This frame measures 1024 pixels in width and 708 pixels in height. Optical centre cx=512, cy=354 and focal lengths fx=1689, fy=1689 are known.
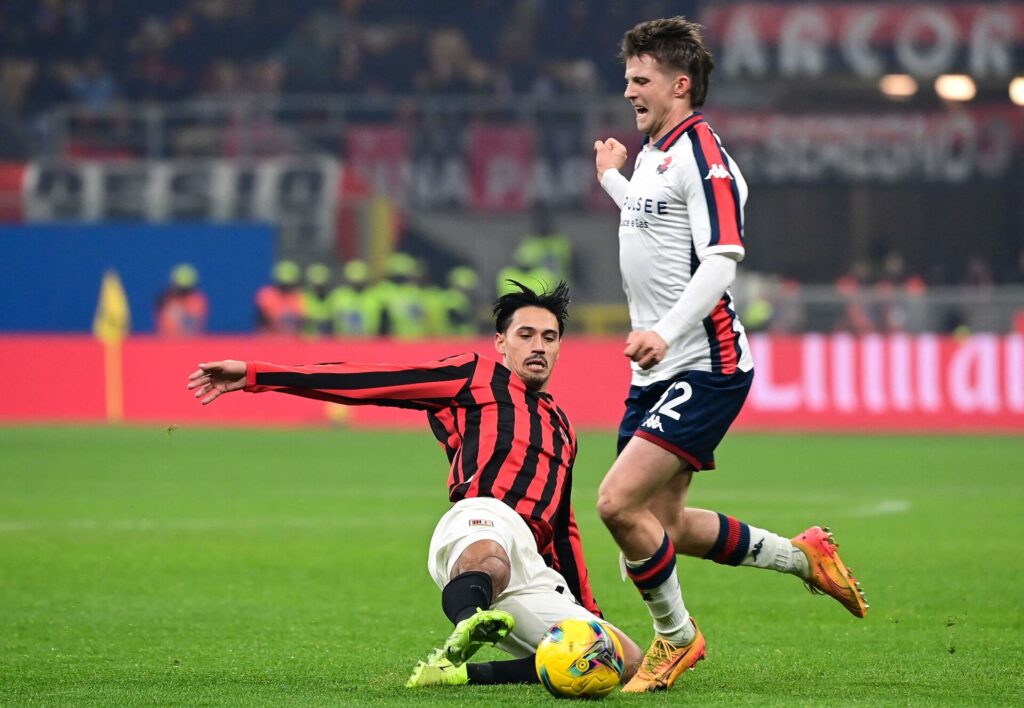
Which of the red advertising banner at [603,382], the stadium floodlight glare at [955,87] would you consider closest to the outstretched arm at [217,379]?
the red advertising banner at [603,382]

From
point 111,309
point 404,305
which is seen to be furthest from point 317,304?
point 111,309

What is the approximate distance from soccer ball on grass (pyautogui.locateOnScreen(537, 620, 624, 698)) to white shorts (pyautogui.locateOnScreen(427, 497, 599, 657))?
223 millimetres

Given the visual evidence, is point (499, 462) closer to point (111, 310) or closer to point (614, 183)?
point (614, 183)

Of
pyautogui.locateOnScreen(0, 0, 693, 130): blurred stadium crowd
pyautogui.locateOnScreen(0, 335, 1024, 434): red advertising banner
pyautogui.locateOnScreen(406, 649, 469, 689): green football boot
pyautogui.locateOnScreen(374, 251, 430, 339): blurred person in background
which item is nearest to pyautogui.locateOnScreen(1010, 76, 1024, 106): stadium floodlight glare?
pyautogui.locateOnScreen(0, 0, 693, 130): blurred stadium crowd

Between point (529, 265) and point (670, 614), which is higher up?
point (529, 265)

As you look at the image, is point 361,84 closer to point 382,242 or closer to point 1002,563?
point 382,242

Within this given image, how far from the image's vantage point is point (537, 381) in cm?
548

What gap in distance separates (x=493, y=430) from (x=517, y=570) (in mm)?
460

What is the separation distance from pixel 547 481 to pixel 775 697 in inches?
39.2

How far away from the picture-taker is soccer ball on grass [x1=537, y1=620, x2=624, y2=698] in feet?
15.8

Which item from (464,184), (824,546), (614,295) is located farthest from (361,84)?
(824,546)

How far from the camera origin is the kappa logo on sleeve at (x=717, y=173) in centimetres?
518

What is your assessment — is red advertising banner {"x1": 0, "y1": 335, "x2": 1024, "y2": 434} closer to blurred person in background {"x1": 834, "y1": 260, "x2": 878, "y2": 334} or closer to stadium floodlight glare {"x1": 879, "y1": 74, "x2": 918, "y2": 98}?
blurred person in background {"x1": 834, "y1": 260, "x2": 878, "y2": 334}

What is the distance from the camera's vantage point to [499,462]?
17.5 ft
